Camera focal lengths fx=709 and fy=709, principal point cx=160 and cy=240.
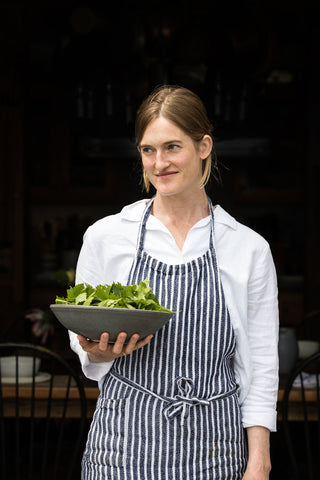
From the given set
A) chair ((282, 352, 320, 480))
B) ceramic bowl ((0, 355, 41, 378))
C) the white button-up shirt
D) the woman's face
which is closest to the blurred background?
ceramic bowl ((0, 355, 41, 378))

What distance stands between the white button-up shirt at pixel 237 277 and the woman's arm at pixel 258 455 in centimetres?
2

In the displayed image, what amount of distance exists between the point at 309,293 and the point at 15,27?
2.69 meters

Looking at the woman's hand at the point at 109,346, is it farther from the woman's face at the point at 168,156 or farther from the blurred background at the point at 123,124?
the blurred background at the point at 123,124

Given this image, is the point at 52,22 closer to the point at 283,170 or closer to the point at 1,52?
the point at 1,52

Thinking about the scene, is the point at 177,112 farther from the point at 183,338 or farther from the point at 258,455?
the point at 258,455

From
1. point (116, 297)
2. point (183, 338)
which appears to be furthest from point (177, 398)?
point (116, 297)

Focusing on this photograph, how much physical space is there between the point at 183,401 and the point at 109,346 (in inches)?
7.6

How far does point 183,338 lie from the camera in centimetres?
148

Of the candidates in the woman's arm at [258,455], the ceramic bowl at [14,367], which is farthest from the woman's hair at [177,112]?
the ceramic bowl at [14,367]

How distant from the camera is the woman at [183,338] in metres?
1.43

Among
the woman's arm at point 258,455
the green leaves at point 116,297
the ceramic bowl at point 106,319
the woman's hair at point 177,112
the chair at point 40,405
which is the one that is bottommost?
the chair at point 40,405

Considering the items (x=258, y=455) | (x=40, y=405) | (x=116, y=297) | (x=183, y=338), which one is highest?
(x=116, y=297)

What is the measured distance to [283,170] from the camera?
5.32m

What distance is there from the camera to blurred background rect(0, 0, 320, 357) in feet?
11.2
